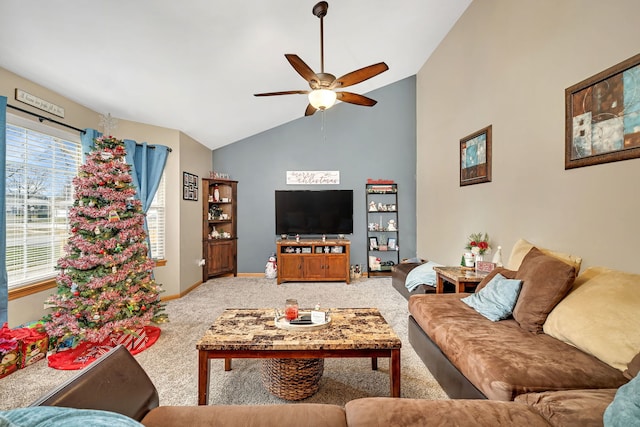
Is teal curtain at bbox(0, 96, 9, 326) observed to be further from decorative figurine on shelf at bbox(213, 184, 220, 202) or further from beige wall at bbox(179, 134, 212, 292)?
decorative figurine on shelf at bbox(213, 184, 220, 202)

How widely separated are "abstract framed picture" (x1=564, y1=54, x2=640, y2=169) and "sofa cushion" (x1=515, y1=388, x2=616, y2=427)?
4.89ft

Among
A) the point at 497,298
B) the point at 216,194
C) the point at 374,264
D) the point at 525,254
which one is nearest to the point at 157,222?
the point at 216,194

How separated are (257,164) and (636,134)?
16.7 feet

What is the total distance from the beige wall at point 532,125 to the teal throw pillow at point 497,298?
0.57 metres

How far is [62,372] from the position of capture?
2326 millimetres

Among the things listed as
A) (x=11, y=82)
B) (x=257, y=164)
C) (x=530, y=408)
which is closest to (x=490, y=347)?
(x=530, y=408)

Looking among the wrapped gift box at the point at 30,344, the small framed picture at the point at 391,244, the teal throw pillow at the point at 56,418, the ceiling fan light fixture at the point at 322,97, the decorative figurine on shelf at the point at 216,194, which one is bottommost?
the wrapped gift box at the point at 30,344

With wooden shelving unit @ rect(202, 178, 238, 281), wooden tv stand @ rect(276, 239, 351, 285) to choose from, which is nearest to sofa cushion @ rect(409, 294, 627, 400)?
wooden tv stand @ rect(276, 239, 351, 285)

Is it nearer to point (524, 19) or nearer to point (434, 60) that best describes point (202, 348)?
point (524, 19)

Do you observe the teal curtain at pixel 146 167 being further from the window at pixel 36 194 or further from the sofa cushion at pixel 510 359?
the sofa cushion at pixel 510 359

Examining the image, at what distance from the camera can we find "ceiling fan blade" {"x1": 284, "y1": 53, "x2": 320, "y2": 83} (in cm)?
229

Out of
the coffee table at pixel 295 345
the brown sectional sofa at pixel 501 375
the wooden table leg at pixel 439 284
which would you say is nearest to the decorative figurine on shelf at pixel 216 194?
the coffee table at pixel 295 345

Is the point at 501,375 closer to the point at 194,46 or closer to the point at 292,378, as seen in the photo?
the point at 292,378

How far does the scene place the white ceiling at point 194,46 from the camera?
7.29 ft
